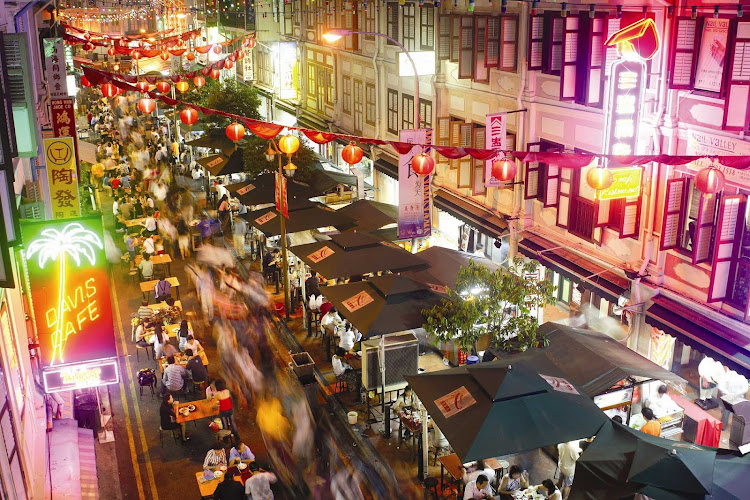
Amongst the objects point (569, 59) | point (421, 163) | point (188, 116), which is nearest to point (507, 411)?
point (421, 163)

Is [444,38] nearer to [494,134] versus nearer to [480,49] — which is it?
[480,49]

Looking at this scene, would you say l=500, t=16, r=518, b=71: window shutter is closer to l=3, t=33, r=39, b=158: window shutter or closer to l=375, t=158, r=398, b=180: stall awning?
l=375, t=158, r=398, b=180: stall awning

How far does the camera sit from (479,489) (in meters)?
12.5

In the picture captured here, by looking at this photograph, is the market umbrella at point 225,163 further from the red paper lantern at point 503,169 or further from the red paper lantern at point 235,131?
the red paper lantern at point 503,169

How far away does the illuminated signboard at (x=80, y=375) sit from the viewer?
33.0ft

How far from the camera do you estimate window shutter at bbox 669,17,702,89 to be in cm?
1517

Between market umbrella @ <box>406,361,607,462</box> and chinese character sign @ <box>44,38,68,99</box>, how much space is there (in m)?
12.7

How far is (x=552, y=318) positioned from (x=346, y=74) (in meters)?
16.9

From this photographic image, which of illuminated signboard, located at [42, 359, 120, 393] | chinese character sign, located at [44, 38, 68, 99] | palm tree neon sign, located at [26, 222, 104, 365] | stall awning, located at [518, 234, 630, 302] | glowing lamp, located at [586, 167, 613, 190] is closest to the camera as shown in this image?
palm tree neon sign, located at [26, 222, 104, 365]

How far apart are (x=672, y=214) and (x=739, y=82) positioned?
121 inches

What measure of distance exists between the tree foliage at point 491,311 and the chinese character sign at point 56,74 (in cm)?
1126

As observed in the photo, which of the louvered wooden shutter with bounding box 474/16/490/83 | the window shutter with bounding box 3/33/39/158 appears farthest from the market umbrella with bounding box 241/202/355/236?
the window shutter with bounding box 3/33/39/158

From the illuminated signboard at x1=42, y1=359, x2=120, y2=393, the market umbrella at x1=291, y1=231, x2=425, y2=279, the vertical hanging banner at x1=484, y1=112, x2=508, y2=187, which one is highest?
the vertical hanging banner at x1=484, y1=112, x2=508, y2=187

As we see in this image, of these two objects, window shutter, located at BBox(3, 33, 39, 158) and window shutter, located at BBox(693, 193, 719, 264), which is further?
window shutter, located at BBox(693, 193, 719, 264)
